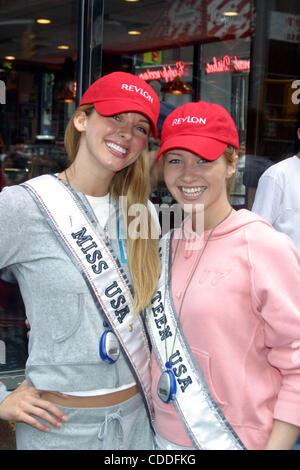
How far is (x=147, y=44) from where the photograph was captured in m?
6.63

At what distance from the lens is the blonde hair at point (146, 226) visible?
65.6 inches

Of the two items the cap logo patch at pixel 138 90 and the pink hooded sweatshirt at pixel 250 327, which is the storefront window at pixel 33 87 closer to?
the cap logo patch at pixel 138 90

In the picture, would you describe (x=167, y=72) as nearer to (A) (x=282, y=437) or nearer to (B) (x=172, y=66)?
(B) (x=172, y=66)

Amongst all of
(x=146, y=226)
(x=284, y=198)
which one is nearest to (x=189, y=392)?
(x=146, y=226)

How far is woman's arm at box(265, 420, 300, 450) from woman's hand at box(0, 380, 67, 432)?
21.4 inches

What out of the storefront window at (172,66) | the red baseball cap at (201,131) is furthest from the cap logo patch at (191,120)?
the storefront window at (172,66)

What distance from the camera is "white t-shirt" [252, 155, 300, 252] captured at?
313 centimetres

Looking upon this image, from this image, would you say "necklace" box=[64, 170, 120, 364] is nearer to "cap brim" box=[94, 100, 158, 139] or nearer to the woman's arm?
the woman's arm

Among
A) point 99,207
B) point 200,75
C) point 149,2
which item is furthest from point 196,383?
point 200,75

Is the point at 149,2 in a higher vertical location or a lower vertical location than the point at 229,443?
higher

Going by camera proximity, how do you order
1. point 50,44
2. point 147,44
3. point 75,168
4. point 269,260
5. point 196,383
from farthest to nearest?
point 147,44 < point 50,44 < point 75,168 < point 196,383 < point 269,260

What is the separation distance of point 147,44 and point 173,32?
0.43 m

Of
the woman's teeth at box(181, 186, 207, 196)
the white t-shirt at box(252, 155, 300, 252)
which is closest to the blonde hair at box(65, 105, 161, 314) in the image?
the woman's teeth at box(181, 186, 207, 196)
